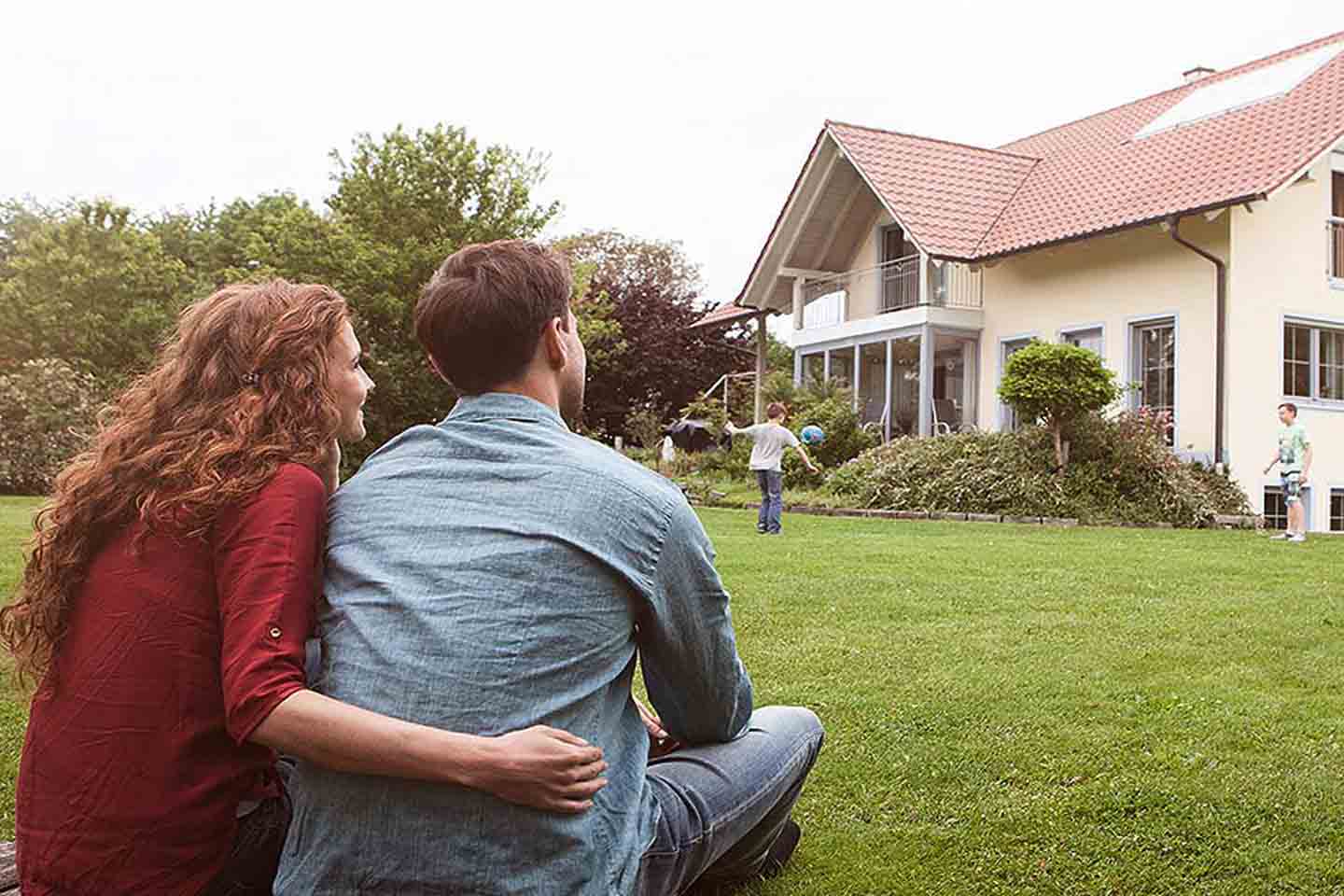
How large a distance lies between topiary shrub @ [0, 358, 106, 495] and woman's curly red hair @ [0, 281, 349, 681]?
970 inches

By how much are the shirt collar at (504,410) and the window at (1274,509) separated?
1907 centimetres

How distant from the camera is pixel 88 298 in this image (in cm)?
3653

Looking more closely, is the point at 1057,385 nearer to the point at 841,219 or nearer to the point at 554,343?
the point at 841,219

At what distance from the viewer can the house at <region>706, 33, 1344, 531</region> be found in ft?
63.9

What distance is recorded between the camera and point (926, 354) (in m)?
23.5

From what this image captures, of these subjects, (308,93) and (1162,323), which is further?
(308,93)

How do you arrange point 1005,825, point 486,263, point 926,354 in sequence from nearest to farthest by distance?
point 486,263 < point 1005,825 < point 926,354

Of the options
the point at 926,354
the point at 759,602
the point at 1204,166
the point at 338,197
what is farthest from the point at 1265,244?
the point at 338,197

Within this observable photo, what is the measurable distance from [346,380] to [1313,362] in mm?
20259

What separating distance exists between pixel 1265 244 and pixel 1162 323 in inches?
74.5

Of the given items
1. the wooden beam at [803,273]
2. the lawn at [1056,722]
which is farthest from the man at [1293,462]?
the wooden beam at [803,273]

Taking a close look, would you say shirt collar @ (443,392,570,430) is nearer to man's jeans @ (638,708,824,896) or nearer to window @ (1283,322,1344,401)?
man's jeans @ (638,708,824,896)

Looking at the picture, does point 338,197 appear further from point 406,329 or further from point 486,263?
point 486,263

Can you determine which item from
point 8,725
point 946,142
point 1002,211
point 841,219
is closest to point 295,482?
point 8,725
